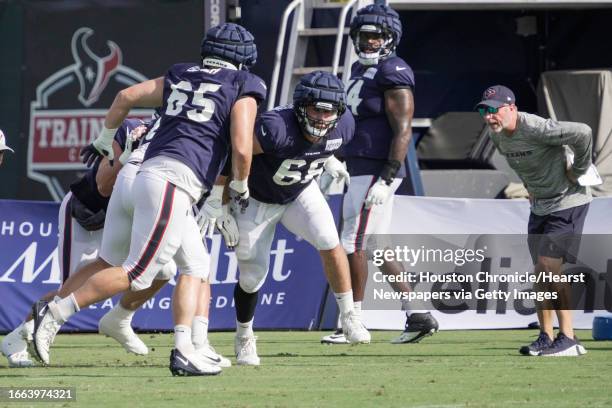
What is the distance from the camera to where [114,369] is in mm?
7422

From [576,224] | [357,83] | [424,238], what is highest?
[357,83]

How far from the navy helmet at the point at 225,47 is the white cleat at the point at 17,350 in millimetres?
2001

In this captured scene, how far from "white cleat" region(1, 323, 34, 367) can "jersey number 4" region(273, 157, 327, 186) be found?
1.75 meters

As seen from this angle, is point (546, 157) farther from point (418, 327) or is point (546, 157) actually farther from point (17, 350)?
point (17, 350)

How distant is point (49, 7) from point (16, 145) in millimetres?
1480

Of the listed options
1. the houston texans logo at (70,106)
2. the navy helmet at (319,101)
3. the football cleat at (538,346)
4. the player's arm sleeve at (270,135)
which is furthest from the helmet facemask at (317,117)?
the houston texans logo at (70,106)

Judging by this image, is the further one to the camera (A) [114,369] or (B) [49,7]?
(B) [49,7]

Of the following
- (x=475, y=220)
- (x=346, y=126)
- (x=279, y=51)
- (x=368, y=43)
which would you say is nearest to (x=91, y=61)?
(x=279, y=51)

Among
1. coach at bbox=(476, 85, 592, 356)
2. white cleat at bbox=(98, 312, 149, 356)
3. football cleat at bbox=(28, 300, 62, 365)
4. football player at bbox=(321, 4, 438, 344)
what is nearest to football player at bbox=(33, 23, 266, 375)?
football cleat at bbox=(28, 300, 62, 365)

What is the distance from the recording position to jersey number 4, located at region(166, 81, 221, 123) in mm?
6895

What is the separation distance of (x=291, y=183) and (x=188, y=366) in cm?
147

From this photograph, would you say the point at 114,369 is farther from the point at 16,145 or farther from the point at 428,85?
the point at 428,85

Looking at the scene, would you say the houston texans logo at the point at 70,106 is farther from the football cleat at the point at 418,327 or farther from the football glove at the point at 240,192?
the football glove at the point at 240,192

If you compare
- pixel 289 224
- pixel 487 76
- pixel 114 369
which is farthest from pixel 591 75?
pixel 114 369
